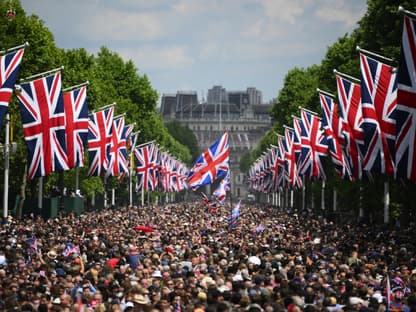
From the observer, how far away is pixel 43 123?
41531 millimetres

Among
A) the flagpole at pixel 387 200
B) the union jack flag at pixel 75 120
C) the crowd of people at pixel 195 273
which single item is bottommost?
the crowd of people at pixel 195 273

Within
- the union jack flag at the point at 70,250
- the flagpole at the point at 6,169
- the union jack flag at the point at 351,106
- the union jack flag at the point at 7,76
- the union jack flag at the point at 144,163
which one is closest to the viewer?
the union jack flag at the point at 7,76

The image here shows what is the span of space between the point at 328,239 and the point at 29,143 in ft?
45.3

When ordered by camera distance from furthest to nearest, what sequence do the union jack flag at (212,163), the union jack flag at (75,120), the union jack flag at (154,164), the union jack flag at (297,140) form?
the union jack flag at (154,164) < the union jack flag at (297,140) < the union jack flag at (212,163) < the union jack flag at (75,120)

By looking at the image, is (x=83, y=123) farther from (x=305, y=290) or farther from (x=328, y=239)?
(x=305, y=290)

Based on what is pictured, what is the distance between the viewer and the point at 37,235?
41.4m

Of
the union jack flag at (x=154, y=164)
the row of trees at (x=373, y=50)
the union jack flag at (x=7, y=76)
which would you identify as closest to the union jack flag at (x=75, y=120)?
the union jack flag at (x=7, y=76)

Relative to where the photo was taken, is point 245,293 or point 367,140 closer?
point 245,293

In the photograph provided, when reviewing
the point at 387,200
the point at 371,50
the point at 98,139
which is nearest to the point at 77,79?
the point at 98,139

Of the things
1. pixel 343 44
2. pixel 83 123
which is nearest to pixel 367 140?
pixel 83 123

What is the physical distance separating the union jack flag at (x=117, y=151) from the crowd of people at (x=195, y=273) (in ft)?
50.2

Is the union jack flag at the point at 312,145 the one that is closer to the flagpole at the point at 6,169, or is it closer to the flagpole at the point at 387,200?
the flagpole at the point at 387,200

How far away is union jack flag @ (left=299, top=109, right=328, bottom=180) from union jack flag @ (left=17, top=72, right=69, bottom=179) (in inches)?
741

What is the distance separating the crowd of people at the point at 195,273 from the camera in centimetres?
2134
